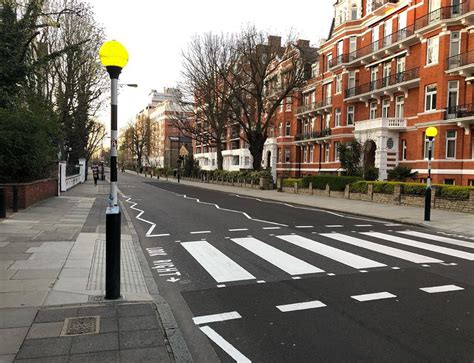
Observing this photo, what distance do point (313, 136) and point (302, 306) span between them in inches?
1862

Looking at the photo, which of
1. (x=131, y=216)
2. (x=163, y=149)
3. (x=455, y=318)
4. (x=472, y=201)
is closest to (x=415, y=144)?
(x=472, y=201)

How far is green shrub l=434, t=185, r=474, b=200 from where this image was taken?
61.4 ft

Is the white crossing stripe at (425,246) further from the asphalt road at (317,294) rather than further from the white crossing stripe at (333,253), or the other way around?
the white crossing stripe at (333,253)

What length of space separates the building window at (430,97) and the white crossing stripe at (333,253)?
24.7m

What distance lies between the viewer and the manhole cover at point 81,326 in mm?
4441

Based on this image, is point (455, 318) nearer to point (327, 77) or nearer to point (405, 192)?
point (405, 192)

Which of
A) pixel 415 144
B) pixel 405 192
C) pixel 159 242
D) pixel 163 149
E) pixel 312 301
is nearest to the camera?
pixel 312 301

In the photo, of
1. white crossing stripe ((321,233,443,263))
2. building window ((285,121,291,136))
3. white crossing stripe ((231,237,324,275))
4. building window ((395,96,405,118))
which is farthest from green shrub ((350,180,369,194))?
building window ((285,121,291,136))

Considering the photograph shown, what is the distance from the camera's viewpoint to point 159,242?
1079cm

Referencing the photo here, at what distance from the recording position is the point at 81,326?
15.1 ft

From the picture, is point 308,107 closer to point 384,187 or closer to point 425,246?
point 384,187

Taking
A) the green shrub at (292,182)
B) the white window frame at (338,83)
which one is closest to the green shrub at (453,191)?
the green shrub at (292,182)

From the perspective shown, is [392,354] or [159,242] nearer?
[392,354]

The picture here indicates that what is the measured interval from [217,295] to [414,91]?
33467 mm
